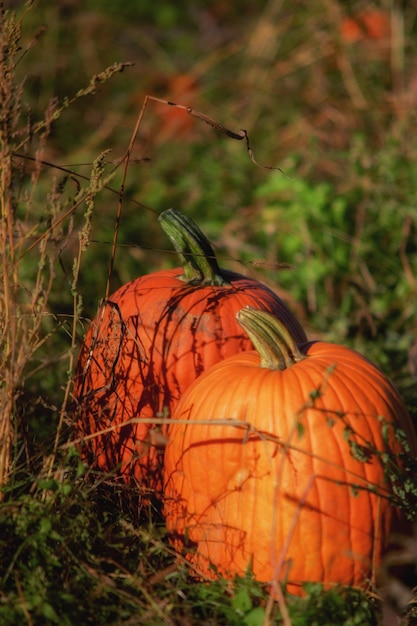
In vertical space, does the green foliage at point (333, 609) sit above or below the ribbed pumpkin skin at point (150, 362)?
below

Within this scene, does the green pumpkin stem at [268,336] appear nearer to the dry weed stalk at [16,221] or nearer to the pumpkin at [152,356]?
the pumpkin at [152,356]

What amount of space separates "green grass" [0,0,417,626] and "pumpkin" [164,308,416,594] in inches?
3.2

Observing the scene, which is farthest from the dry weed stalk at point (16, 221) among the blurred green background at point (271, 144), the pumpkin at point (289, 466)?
the pumpkin at point (289, 466)

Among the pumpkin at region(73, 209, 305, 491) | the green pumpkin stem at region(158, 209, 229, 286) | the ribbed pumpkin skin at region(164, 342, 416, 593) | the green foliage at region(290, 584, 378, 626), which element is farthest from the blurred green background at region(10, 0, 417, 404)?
the green foliage at region(290, 584, 378, 626)

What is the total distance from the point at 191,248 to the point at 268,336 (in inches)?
19.7

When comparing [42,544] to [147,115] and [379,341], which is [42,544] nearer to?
[379,341]

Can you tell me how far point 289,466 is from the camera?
1960 millimetres

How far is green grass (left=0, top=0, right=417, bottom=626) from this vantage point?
1901 millimetres

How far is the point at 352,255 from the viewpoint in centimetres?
409

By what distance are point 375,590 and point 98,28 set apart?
6821 millimetres

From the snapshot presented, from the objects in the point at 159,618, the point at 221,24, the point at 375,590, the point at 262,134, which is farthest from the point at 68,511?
the point at 221,24

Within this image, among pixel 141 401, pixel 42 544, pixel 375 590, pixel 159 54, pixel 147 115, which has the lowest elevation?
pixel 375 590

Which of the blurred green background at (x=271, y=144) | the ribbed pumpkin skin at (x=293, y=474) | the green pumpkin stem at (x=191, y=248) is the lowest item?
the ribbed pumpkin skin at (x=293, y=474)

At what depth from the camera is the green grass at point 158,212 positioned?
1901 mm
